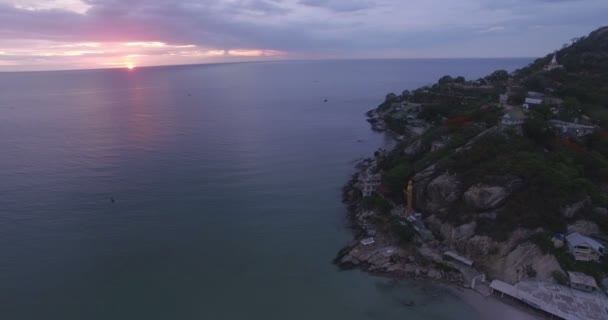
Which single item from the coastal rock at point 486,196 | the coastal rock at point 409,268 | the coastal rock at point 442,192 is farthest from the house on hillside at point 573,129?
the coastal rock at point 409,268

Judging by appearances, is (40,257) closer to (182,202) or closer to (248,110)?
(182,202)

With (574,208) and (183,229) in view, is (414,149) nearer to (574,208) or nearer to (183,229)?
(574,208)

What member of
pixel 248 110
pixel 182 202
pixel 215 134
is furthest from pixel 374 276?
pixel 248 110

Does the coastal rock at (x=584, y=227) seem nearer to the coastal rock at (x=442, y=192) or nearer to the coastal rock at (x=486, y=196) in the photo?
the coastal rock at (x=486, y=196)

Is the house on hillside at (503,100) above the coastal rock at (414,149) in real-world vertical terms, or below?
above

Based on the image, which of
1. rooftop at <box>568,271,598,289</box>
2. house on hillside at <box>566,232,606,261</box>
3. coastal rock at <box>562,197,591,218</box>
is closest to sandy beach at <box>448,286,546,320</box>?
rooftop at <box>568,271,598,289</box>

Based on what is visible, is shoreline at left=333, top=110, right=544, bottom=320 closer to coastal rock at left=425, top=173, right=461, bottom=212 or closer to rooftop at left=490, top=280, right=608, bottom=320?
rooftop at left=490, top=280, right=608, bottom=320
